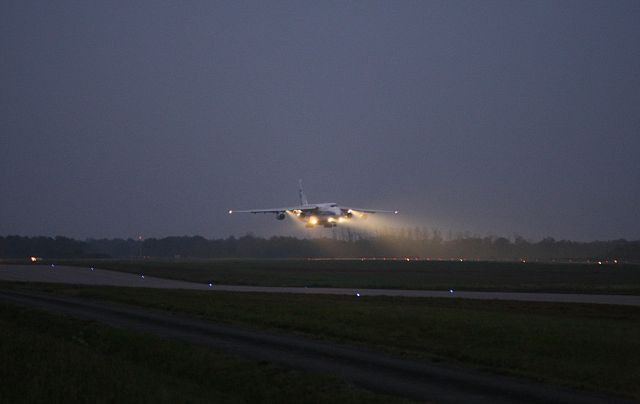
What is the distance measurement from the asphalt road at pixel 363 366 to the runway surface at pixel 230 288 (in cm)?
1822

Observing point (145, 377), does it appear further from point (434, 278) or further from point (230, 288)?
point (434, 278)

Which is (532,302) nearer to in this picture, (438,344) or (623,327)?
(623,327)

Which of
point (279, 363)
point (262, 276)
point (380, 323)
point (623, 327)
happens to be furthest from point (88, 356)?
point (262, 276)

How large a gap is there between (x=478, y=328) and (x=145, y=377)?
13.0 meters

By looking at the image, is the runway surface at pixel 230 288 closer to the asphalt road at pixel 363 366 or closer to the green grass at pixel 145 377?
the asphalt road at pixel 363 366

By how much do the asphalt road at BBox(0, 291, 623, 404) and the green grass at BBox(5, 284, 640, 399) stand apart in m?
1.15

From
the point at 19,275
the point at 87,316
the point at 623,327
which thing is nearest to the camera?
the point at 623,327

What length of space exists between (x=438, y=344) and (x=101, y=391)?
38.7ft

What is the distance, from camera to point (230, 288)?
184 feet

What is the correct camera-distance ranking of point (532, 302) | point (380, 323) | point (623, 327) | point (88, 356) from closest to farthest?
point (88, 356) → point (623, 327) → point (380, 323) → point (532, 302)

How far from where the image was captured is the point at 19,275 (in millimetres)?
71438

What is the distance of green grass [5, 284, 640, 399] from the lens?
764 inches

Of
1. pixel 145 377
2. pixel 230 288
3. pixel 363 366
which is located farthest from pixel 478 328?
pixel 230 288

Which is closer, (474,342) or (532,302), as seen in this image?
(474,342)
